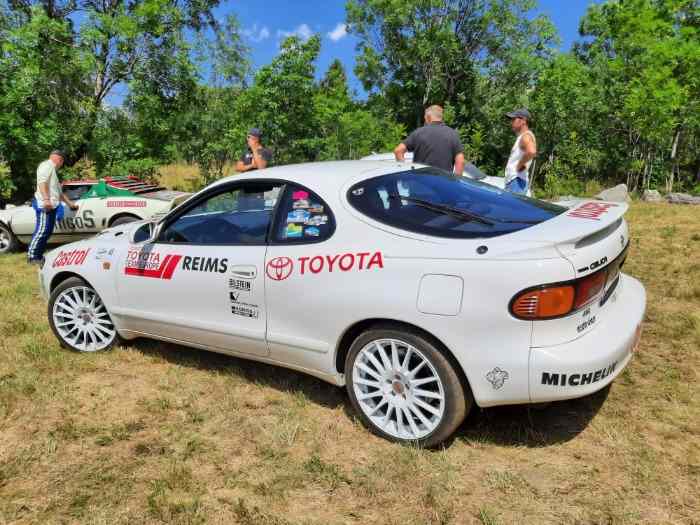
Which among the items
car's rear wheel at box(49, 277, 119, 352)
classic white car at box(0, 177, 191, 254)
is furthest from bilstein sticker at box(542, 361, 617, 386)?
classic white car at box(0, 177, 191, 254)

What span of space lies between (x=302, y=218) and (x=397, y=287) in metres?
0.79

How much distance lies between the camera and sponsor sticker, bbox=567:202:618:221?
2896mm

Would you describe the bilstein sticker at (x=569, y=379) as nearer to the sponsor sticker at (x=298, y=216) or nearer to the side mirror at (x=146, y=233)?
the sponsor sticker at (x=298, y=216)

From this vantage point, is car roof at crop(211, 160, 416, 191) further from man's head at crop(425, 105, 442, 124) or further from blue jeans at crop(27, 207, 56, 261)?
blue jeans at crop(27, 207, 56, 261)

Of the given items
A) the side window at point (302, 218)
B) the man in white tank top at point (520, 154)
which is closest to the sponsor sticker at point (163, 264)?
the side window at point (302, 218)

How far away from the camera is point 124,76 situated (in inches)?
596

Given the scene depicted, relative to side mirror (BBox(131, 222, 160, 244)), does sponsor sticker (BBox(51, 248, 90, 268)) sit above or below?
below

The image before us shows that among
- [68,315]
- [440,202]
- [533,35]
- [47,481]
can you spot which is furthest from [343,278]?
[533,35]

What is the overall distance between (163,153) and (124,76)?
231 cm

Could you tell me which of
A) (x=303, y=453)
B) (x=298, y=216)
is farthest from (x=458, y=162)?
(x=303, y=453)

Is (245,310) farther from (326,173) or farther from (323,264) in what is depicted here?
(326,173)

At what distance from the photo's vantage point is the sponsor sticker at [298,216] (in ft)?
10.3

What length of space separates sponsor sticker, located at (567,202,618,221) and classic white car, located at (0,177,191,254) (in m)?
6.18

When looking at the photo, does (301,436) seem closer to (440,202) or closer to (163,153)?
(440,202)
